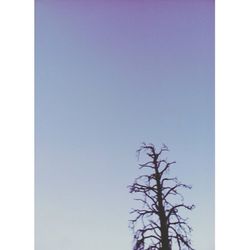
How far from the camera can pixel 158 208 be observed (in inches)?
183

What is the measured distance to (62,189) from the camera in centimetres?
461

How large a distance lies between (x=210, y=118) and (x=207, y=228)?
0.65m
